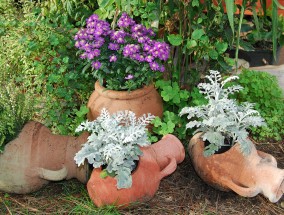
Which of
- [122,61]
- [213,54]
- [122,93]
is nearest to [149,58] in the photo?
[122,61]

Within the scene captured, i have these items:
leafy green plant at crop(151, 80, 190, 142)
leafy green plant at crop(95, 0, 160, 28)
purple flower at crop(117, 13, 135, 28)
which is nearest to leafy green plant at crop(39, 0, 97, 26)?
Answer: leafy green plant at crop(95, 0, 160, 28)

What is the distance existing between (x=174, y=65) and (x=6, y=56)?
114 cm

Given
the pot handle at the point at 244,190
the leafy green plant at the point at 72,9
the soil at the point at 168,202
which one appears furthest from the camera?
the leafy green plant at the point at 72,9

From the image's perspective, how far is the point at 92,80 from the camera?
2900 mm

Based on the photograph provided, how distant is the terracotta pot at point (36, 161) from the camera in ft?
7.16

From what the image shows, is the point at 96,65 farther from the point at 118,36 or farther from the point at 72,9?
the point at 72,9

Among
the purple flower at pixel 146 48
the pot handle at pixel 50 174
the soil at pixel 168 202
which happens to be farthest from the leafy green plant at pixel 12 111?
the purple flower at pixel 146 48

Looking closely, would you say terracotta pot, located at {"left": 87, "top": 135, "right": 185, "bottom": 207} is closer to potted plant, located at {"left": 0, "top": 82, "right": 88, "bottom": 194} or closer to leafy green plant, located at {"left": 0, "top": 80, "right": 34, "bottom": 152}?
potted plant, located at {"left": 0, "top": 82, "right": 88, "bottom": 194}

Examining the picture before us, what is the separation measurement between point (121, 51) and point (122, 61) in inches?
2.2

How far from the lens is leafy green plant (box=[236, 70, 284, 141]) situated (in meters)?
2.79

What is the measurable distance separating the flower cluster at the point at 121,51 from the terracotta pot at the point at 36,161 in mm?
401

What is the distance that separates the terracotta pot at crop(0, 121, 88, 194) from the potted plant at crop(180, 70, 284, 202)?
64cm

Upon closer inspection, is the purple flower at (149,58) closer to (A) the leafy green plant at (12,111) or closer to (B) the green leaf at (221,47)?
(B) the green leaf at (221,47)

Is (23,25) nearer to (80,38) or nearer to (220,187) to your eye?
(80,38)
